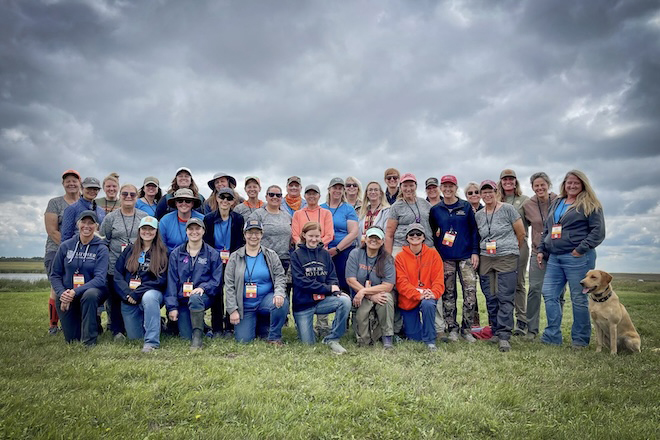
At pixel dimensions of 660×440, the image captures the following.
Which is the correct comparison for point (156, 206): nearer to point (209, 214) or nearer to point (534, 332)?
point (209, 214)

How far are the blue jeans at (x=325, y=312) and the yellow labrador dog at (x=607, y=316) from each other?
396 centimetres

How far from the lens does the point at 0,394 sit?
427cm

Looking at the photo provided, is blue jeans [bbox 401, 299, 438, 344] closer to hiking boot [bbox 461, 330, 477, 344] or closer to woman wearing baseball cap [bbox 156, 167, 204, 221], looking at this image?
hiking boot [bbox 461, 330, 477, 344]

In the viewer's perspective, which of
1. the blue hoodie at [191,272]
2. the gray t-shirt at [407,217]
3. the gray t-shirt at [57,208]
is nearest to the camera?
the blue hoodie at [191,272]

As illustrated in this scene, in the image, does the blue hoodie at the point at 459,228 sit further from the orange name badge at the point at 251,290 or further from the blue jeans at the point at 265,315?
the orange name badge at the point at 251,290

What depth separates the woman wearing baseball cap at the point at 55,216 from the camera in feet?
26.2

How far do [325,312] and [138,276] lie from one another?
331 cm

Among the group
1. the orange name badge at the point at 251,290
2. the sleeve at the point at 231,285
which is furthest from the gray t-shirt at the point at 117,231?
the orange name badge at the point at 251,290

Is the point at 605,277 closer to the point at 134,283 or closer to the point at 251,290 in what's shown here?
the point at 251,290

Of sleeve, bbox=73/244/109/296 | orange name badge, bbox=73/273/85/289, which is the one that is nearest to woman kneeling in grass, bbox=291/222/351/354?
sleeve, bbox=73/244/109/296

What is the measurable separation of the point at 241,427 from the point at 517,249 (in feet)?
19.1

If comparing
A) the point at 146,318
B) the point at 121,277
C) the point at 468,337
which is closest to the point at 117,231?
the point at 121,277

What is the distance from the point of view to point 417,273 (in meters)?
7.34

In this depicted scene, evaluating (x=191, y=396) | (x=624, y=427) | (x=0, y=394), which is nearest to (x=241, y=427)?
(x=191, y=396)
